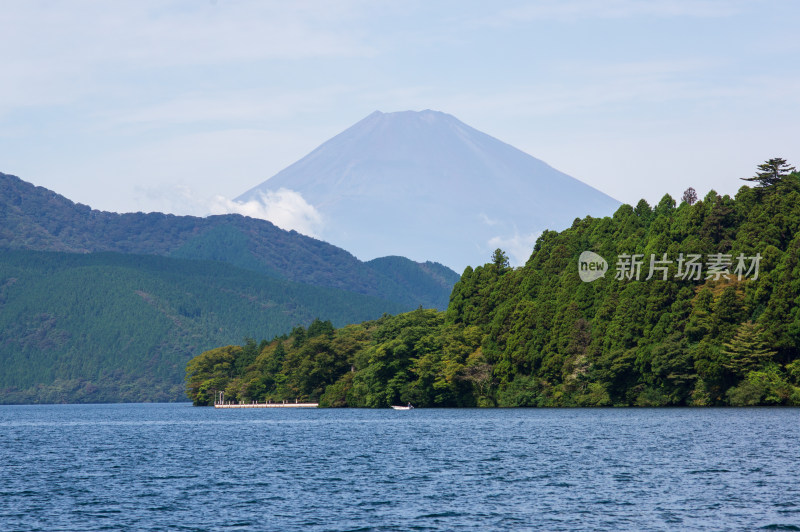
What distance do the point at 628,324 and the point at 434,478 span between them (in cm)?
5752

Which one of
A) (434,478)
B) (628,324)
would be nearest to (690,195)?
(628,324)

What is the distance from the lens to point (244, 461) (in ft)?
202

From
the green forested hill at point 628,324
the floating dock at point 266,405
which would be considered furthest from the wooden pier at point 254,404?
the green forested hill at point 628,324

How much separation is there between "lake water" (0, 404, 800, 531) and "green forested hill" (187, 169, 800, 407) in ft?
34.6

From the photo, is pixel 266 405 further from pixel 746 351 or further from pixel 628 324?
pixel 746 351

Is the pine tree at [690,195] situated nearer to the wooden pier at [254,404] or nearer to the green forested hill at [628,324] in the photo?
the green forested hill at [628,324]

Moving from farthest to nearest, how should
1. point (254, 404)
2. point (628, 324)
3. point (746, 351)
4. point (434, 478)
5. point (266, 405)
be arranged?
point (254, 404) < point (266, 405) < point (628, 324) < point (746, 351) < point (434, 478)

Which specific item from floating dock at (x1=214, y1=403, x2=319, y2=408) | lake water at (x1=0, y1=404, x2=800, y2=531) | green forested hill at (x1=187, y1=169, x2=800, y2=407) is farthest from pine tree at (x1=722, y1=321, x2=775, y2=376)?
floating dock at (x1=214, y1=403, x2=319, y2=408)

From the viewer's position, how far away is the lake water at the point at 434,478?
3831cm

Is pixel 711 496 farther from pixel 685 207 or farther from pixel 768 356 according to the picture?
pixel 685 207

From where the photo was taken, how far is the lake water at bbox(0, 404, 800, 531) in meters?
38.3

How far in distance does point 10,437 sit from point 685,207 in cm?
7363

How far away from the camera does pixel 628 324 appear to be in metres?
103

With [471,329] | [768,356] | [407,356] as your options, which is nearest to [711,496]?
[768,356]
